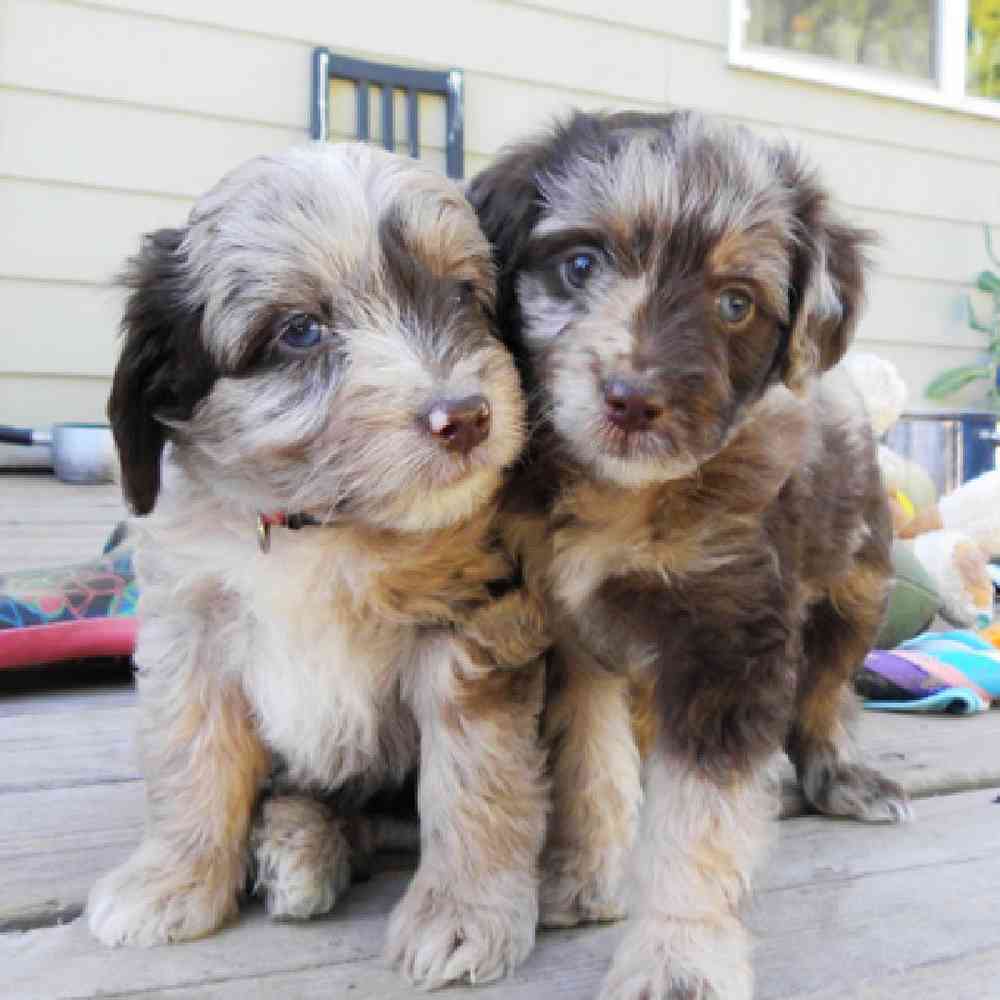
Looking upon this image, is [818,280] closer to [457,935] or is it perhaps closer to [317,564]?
[317,564]

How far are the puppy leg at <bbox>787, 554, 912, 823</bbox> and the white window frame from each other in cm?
542

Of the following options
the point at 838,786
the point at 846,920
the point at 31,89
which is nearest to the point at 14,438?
the point at 31,89

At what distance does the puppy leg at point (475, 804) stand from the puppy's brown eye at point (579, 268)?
2.32ft

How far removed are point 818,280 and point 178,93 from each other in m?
4.85

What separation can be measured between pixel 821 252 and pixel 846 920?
1264mm

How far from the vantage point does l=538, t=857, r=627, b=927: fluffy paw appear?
7.00 ft

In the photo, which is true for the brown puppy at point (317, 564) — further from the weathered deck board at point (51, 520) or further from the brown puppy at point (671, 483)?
the weathered deck board at point (51, 520)

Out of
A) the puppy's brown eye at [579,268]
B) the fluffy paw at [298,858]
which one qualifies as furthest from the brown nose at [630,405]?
the fluffy paw at [298,858]

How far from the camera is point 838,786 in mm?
2736

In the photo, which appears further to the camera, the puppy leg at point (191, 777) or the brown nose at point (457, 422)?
the puppy leg at point (191, 777)

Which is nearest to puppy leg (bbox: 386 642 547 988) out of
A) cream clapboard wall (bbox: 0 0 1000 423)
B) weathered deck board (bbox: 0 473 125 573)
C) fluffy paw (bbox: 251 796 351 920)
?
fluffy paw (bbox: 251 796 351 920)

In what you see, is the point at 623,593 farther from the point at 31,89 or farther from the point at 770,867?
the point at 31,89

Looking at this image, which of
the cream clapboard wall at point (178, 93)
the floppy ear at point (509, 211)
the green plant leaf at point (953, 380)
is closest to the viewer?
the floppy ear at point (509, 211)

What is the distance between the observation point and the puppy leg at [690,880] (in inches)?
72.1
